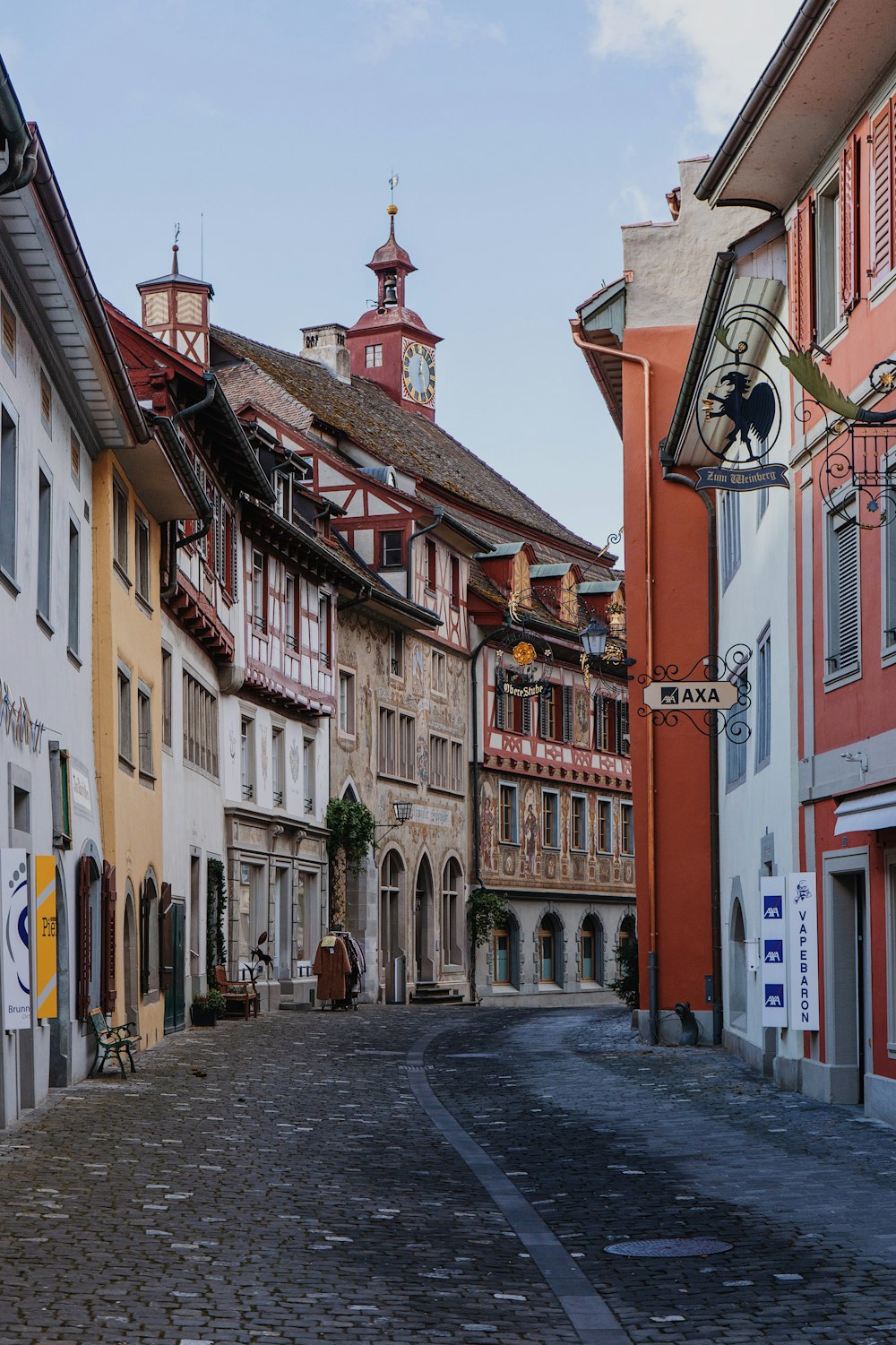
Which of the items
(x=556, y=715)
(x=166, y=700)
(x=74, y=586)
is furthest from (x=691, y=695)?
(x=556, y=715)

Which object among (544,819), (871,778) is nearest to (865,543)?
(871,778)

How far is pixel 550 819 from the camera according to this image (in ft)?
159

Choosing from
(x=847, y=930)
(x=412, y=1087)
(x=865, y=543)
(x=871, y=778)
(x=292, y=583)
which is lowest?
(x=412, y=1087)

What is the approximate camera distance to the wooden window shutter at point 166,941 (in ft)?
77.3

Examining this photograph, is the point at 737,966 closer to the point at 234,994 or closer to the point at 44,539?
the point at 234,994

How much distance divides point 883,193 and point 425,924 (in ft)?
96.4

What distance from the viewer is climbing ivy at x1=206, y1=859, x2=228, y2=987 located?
28953mm

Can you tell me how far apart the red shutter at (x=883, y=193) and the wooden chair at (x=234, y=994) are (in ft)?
58.2

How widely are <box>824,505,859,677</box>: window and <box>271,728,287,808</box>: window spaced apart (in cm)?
1873

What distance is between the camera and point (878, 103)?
14297 millimetres

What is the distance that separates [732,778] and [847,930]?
22.9ft

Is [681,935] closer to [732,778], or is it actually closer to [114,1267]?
[732,778]

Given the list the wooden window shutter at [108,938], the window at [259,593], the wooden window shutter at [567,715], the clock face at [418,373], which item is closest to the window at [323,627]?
the window at [259,593]

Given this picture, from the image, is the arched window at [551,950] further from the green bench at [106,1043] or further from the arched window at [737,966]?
the green bench at [106,1043]
